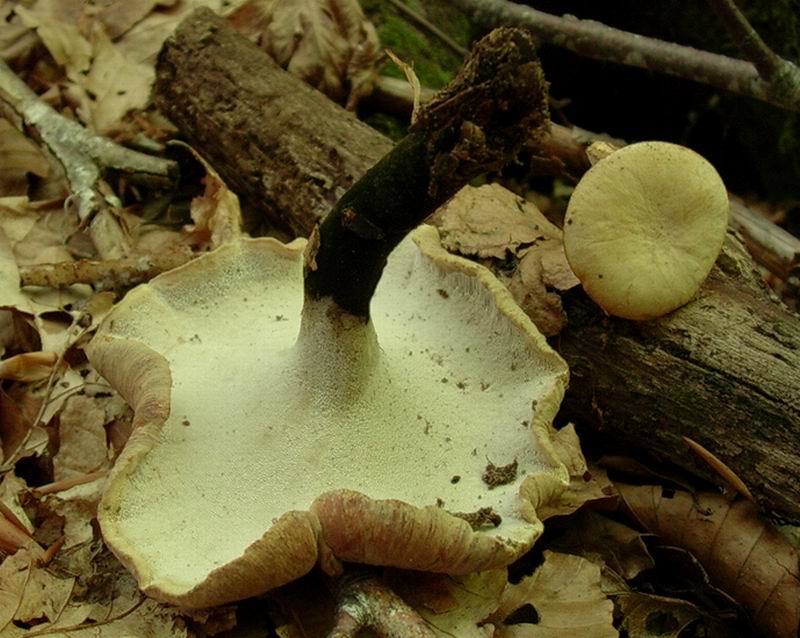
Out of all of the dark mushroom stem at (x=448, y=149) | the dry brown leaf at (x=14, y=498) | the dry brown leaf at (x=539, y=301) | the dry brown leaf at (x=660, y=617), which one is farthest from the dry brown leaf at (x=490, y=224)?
the dry brown leaf at (x=14, y=498)

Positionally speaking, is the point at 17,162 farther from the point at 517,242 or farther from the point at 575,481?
the point at 575,481

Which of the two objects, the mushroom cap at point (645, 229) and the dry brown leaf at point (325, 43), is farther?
the dry brown leaf at point (325, 43)

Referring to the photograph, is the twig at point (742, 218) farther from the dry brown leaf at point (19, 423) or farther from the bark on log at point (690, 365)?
the dry brown leaf at point (19, 423)

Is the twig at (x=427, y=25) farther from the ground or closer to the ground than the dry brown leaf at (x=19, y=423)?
farther from the ground

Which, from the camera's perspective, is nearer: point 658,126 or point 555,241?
point 555,241

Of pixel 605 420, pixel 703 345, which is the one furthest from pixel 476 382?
pixel 703 345

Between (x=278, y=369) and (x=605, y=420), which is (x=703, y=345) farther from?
(x=278, y=369)

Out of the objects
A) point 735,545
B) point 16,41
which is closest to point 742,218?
point 735,545
